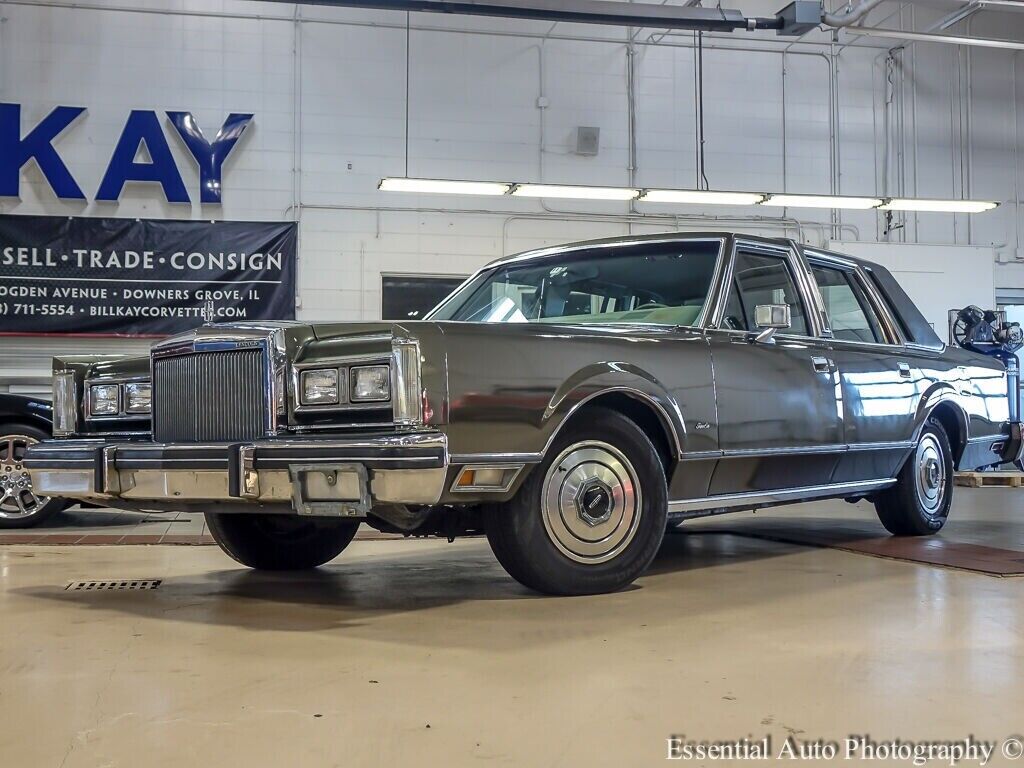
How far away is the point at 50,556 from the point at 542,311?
9.65ft

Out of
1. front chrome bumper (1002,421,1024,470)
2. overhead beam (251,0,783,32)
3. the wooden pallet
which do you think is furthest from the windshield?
the wooden pallet

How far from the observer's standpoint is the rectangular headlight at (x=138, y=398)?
13.6 ft

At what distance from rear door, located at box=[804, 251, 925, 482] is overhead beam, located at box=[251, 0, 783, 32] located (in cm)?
378

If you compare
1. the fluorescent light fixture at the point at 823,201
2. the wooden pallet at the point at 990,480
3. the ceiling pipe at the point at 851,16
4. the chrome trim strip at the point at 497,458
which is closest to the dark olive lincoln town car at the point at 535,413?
the chrome trim strip at the point at 497,458

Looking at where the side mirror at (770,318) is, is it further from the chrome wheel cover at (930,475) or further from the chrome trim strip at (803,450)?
the chrome wheel cover at (930,475)

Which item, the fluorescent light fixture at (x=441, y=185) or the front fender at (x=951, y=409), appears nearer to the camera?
the front fender at (x=951, y=409)

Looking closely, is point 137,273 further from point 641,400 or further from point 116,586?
point 641,400

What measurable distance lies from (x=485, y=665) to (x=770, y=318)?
2.30 m

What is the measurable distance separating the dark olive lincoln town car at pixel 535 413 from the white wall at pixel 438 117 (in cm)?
818

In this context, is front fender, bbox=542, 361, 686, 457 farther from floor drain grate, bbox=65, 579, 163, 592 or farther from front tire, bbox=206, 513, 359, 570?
floor drain grate, bbox=65, 579, 163, 592

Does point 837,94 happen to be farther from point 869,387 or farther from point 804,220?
point 869,387

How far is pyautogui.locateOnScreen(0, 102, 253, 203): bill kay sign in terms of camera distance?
39.9 feet

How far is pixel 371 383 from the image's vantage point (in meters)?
3.36

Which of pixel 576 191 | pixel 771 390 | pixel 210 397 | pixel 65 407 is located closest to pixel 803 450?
pixel 771 390
